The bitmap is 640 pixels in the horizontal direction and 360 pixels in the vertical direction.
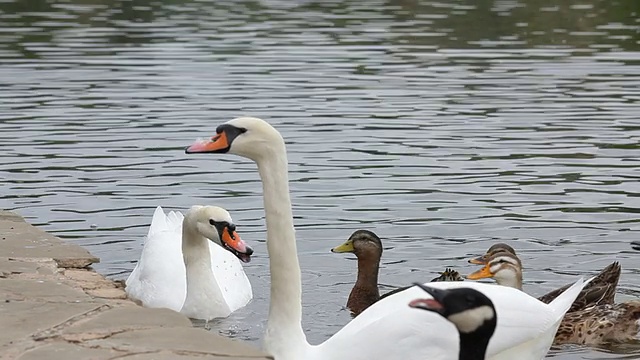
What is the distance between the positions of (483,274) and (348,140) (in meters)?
7.37

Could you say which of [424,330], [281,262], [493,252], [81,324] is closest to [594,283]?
[493,252]

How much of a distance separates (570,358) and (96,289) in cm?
320

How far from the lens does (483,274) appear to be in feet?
33.5

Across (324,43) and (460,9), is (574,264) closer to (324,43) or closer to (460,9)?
(324,43)

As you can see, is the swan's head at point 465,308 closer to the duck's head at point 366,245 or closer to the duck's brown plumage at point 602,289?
the duck's brown plumage at point 602,289

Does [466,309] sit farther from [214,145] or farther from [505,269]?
[505,269]

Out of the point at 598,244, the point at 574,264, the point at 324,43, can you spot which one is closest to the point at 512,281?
the point at 574,264

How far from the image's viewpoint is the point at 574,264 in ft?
37.3

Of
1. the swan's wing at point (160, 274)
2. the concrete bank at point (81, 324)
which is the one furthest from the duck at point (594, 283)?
the concrete bank at point (81, 324)

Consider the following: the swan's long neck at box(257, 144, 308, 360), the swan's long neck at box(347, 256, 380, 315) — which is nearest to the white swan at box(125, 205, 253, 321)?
the swan's long neck at box(347, 256, 380, 315)

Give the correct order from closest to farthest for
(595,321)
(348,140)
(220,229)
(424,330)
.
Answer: (424,330) < (595,321) < (220,229) < (348,140)

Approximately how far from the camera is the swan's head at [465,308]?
553 centimetres

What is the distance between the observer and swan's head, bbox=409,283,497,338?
218 inches

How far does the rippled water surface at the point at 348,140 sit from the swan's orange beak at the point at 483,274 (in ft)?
2.01
